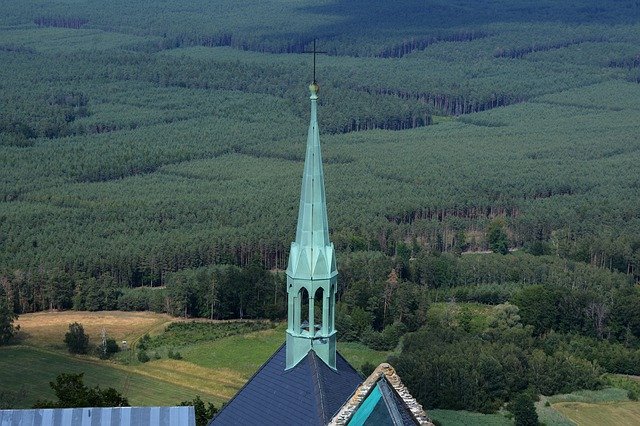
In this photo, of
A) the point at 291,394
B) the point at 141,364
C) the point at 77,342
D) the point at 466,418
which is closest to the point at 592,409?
the point at 466,418

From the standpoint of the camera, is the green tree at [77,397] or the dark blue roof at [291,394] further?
the green tree at [77,397]

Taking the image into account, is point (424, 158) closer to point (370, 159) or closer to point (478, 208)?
point (370, 159)

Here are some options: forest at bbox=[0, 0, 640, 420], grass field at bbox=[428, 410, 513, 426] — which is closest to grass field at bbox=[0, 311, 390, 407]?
forest at bbox=[0, 0, 640, 420]

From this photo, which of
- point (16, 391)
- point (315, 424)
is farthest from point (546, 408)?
point (315, 424)

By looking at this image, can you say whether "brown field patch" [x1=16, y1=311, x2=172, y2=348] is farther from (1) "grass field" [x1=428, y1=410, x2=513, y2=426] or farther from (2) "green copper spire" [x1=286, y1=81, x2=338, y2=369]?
(2) "green copper spire" [x1=286, y1=81, x2=338, y2=369]

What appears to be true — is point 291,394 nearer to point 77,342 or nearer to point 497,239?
point 77,342

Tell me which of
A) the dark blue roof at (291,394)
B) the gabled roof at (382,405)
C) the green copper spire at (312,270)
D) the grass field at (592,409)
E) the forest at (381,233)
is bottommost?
the forest at (381,233)

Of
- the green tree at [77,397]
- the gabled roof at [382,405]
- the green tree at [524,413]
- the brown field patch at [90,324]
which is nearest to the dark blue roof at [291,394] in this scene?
the gabled roof at [382,405]

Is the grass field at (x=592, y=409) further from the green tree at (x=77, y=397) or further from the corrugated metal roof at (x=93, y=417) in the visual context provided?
the corrugated metal roof at (x=93, y=417)
